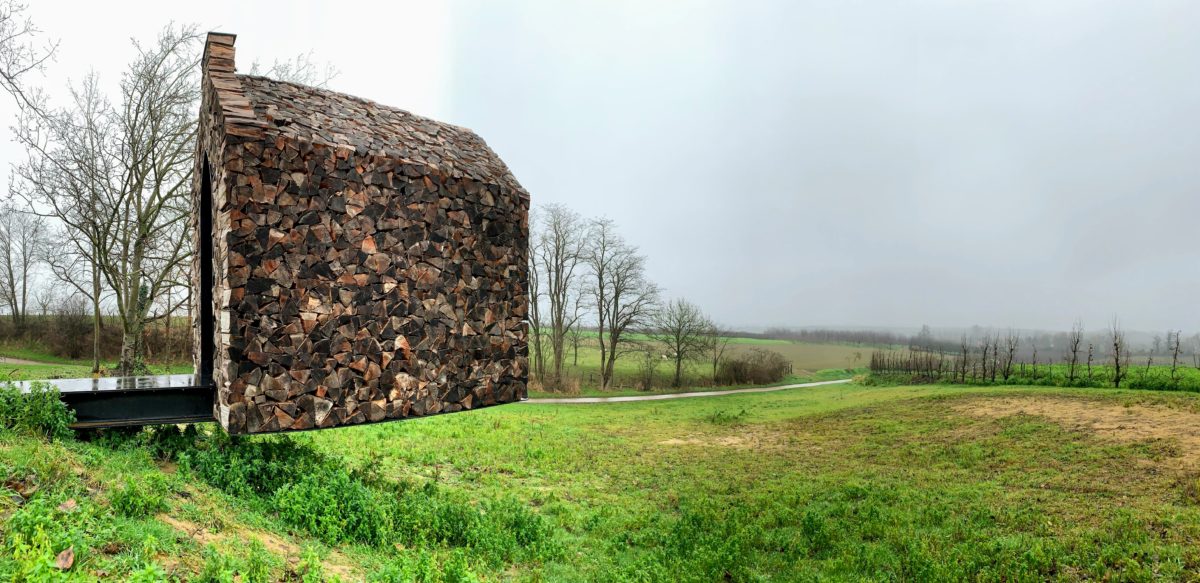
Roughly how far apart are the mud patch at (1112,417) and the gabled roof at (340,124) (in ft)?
35.8

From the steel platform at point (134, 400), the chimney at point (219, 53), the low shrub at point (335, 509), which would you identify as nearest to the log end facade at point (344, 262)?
the chimney at point (219, 53)

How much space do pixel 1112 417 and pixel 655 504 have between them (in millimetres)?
9376

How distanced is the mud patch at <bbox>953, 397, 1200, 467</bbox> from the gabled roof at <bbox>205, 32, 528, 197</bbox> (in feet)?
35.8

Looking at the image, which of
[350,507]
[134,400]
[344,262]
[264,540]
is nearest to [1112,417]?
[350,507]

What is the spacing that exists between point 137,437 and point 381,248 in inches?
139

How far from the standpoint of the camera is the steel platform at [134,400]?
6699 millimetres

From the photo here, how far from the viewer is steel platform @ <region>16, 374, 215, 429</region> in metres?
6.70

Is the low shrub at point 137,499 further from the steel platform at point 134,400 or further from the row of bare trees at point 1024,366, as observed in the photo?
the row of bare trees at point 1024,366

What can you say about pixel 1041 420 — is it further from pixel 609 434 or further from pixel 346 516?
pixel 346 516

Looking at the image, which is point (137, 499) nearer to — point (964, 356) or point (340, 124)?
point (340, 124)

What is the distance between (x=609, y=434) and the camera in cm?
1375

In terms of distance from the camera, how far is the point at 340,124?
26.7ft

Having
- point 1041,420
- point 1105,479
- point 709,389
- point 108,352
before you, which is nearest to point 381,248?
point 1105,479

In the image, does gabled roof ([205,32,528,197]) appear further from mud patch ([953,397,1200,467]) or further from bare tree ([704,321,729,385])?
bare tree ([704,321,729,385])
